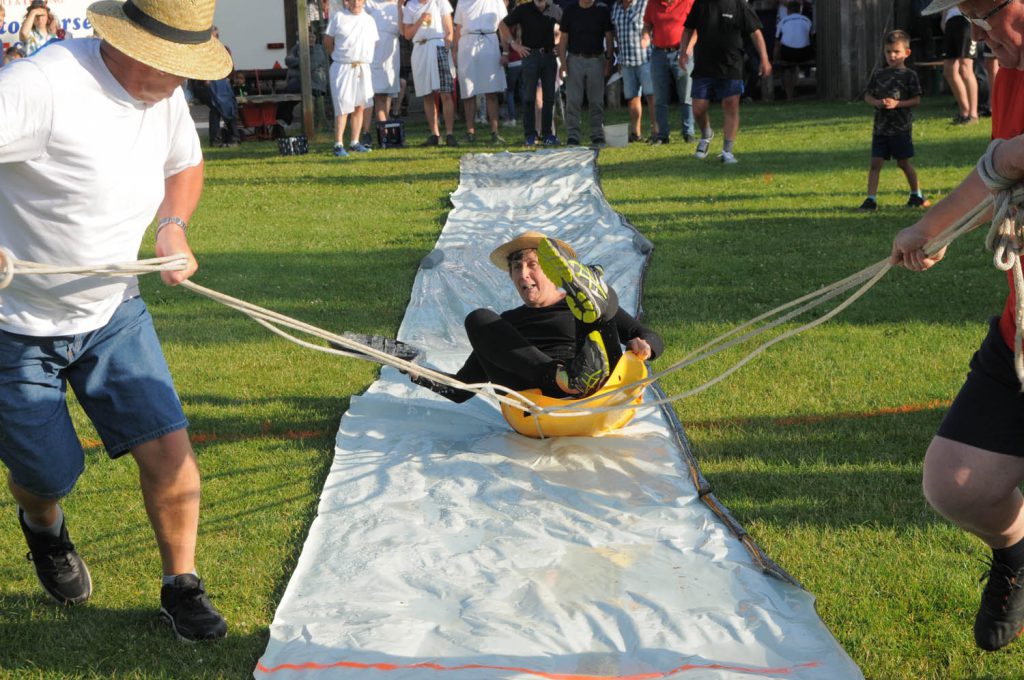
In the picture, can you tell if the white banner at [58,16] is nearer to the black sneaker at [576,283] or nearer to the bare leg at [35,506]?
the black sneaker at [576,283]

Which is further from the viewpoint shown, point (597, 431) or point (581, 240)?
point (581, 240)

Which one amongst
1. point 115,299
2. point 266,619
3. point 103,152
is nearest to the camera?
point 103,152

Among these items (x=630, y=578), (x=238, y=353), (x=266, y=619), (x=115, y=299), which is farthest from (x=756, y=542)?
(x=238, y=353)

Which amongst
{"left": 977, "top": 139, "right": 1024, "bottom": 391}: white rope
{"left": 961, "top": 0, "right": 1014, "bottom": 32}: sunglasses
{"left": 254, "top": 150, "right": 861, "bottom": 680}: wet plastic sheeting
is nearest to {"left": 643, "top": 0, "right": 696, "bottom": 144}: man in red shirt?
{"left": 254, "top": 150, "right": 861, "bottom": 680}: wet plastic sheeting

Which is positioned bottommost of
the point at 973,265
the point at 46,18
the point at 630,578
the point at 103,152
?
the point at 630,578

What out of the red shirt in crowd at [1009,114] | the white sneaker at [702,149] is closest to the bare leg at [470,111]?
the white sneaker at [702,149]

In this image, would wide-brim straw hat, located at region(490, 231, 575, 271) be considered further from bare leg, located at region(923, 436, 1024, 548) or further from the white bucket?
the white bucket

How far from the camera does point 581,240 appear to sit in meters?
9.19

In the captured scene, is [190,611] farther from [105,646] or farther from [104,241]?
[104,241]

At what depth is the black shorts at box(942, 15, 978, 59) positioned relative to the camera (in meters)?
13.4

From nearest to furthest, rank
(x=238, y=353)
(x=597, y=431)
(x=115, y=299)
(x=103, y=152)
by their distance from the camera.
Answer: (x=103, y=152) < (x=115, y=299) < (x=597, y=431) < (x=238, y=353)

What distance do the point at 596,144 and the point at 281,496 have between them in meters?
10.2

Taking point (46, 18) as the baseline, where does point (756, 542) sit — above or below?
below

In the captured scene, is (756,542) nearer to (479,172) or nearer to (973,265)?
(973,265)
